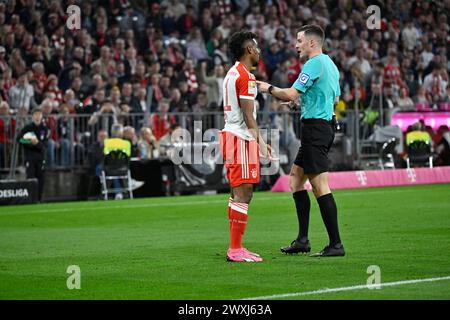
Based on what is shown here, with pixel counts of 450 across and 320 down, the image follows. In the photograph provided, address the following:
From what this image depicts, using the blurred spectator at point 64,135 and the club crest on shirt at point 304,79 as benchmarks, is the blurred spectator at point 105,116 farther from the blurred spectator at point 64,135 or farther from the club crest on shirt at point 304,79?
the club crest on shirt at point 304,79

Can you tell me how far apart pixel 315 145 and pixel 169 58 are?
1792 cm

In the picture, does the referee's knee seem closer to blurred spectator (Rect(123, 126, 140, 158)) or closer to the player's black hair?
the player's black hair

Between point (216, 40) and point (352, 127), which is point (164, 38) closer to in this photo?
point (216, 40)

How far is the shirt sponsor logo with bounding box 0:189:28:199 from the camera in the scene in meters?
23.3

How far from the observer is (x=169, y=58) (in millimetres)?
29266

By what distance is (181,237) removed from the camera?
14680mm

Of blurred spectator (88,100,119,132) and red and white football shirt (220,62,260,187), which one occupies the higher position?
blurred spectator (88,100,119,132)

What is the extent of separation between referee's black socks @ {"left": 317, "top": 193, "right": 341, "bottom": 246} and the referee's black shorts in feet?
1.10

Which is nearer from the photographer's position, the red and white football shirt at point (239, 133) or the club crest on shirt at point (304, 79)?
the red and white football shirt at point (239, 133)

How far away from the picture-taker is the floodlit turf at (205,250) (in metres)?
9.31

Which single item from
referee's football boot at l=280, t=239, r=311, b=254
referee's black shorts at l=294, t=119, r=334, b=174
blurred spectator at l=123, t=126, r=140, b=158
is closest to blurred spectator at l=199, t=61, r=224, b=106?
blurred spectator at l=123, t=126, r=140, b=158

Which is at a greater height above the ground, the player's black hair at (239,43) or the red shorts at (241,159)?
the player's black hair at (239,43)

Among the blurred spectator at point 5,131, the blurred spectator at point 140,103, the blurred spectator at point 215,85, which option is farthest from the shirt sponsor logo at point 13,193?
the blurred spectator at point 215,85

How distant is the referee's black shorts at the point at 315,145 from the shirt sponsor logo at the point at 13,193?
1280 centimetres
